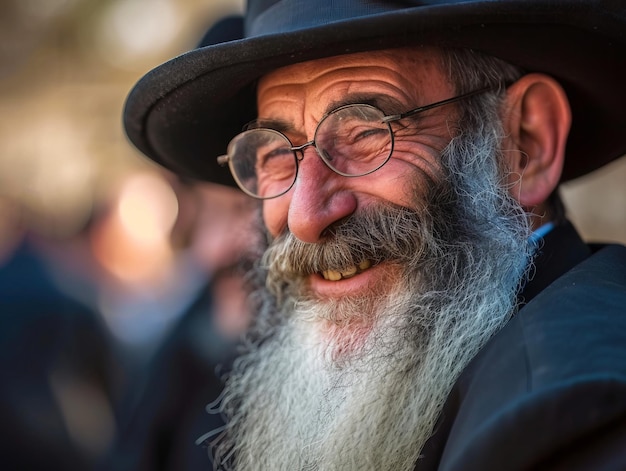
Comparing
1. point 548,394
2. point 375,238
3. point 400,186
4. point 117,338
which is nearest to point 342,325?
point 375,238

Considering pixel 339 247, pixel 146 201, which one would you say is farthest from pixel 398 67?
pixel 146 201

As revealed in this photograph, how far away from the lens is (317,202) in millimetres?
2404

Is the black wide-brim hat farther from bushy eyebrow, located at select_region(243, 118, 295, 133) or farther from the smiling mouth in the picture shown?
the smiling mouth

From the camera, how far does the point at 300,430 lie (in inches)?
99.2

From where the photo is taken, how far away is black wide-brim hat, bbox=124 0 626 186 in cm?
215

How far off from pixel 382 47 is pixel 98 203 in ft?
13.0

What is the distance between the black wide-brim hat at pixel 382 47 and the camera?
7.04ft

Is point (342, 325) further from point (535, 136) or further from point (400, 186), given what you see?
point (535, 136)

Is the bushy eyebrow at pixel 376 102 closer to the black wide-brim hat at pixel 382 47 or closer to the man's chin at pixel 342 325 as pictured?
the black wide-brim hat at pixel 382 47

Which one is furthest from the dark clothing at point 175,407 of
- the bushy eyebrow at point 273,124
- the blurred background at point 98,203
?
the bushy eyebrow at point 273,124

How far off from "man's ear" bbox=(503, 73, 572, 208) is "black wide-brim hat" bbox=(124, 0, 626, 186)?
0.08 metres

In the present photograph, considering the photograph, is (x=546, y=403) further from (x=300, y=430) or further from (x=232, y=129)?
(x=232, y=129)

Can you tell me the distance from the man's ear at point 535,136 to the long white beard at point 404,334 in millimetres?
112

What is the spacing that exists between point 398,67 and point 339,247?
23.4 inches
